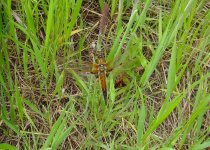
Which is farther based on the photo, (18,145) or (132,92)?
(132,92)

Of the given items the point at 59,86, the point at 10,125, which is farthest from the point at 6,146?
the point at 59,86

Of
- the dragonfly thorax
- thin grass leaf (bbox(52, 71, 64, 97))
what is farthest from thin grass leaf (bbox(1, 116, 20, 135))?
the dragonfly thorax

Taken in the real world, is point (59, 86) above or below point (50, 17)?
below

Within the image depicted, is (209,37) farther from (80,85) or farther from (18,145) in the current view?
(18,145)

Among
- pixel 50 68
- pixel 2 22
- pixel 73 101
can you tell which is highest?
pixel 2 22

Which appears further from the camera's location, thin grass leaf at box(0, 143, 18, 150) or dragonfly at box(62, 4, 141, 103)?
dragonfly at box(62, 4, 141, 103)

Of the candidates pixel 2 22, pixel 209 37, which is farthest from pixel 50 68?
pixel 209 37

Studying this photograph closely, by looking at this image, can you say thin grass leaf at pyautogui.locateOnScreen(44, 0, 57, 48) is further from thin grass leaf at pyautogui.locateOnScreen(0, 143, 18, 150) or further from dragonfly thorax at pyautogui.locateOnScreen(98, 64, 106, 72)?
thin grass leaf at pyautogui.locateOnScreen(0, 143, 18, 150)

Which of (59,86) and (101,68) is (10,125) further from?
(101,68)
